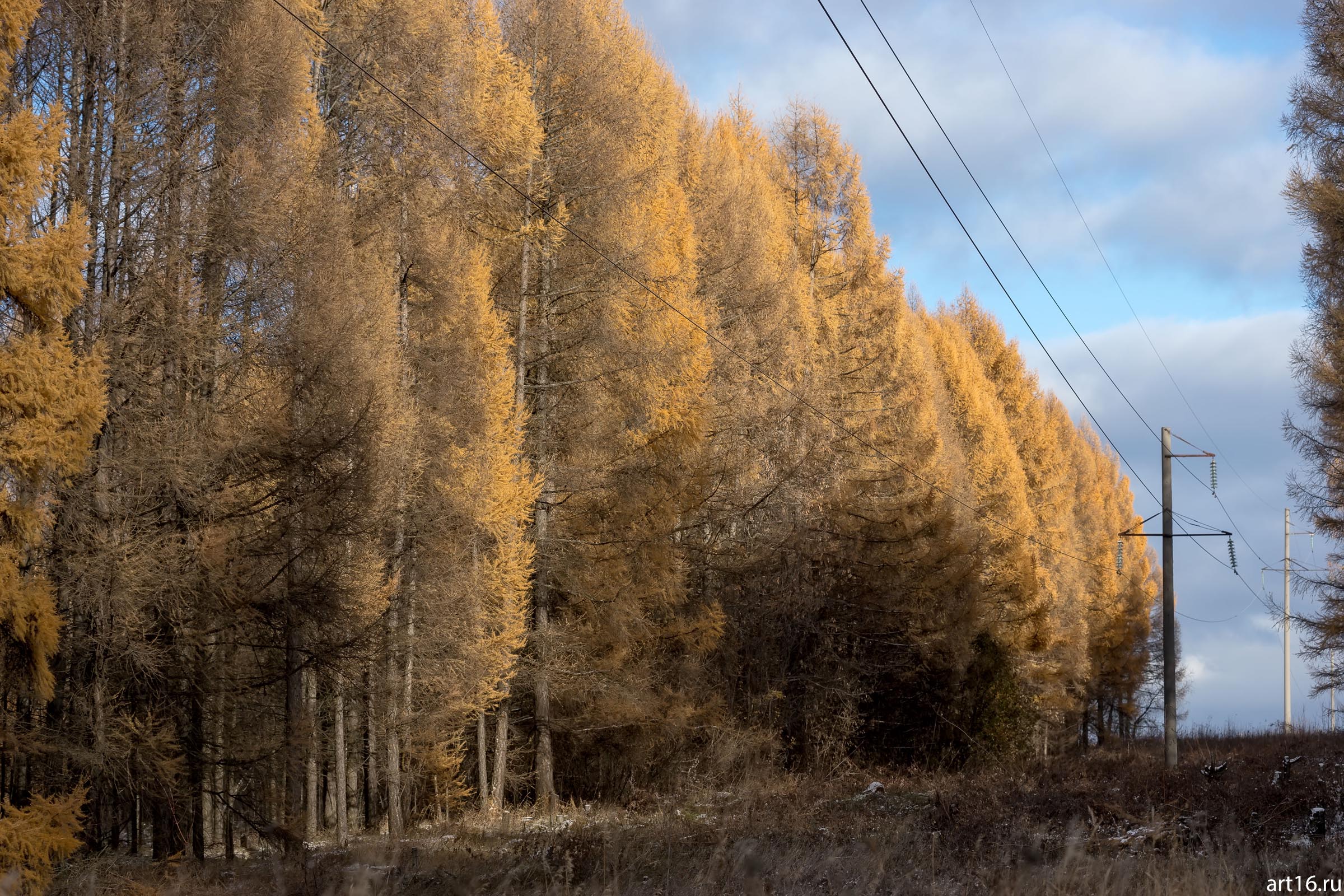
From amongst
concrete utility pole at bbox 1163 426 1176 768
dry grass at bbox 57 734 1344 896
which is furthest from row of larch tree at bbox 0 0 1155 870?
concrete utility pole at bbox 1163 426 1176 768

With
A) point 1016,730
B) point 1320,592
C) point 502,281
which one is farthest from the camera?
point 1016,730

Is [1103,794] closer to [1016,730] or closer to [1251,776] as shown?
[1251,776]

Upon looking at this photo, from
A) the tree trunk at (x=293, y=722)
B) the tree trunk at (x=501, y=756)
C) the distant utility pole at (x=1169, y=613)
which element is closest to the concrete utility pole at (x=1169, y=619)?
the distant utility pole at (x=1169, y=613)

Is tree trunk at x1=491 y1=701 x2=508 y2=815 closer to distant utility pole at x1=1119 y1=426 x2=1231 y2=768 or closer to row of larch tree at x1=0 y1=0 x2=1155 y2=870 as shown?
row of larch tree at x1=0 y1=0 x2=1155 y2=870

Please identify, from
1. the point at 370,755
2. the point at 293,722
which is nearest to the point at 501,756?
the point at 370,755

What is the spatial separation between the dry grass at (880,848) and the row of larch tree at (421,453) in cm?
167

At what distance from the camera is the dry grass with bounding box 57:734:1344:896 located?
6.34 meters

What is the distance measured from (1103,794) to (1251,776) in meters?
2.18

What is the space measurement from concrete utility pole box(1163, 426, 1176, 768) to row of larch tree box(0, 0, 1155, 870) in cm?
448

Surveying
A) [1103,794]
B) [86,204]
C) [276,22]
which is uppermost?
[276,22]

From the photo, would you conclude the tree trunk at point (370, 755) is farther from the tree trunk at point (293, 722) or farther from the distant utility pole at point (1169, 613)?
the distant utility pole at point (1169, 613)

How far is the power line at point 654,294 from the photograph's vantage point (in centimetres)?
1215

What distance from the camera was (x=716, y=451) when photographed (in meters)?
22.2

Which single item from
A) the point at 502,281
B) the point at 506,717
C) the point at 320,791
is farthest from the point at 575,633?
the point at 320,791
